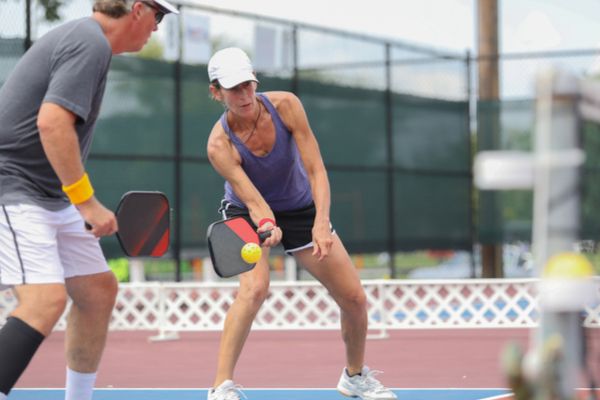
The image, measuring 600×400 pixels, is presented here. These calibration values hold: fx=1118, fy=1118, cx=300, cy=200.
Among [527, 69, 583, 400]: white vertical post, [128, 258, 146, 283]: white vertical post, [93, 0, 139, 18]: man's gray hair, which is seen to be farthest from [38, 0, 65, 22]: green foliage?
[527, 69, 583, 400]: white vertical post

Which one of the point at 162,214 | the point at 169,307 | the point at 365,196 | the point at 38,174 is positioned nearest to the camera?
the point at 38,174

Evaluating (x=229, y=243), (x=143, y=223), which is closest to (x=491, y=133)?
(x=229, y=243)

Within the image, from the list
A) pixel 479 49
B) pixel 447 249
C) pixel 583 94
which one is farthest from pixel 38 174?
pixel 479 49

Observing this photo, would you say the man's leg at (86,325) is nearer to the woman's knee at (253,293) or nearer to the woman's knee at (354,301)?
the woman's knee at (253,293)

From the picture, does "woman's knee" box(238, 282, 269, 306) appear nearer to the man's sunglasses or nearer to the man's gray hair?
the man's sunglasses

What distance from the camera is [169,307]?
35.6ft

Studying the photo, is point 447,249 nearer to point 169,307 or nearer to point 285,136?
point 169,307

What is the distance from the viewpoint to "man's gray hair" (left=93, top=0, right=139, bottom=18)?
12.8 feet

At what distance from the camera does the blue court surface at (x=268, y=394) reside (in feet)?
20.1

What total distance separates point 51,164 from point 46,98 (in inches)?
8.9

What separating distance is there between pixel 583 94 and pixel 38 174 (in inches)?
88.1

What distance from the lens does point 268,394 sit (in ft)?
21.0

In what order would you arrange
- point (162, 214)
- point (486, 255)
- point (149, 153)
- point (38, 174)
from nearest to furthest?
point (38, 174), point (162, 214), point (149, 153), point (486, 255)

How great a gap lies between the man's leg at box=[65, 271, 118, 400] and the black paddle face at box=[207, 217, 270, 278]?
0.72 meters
